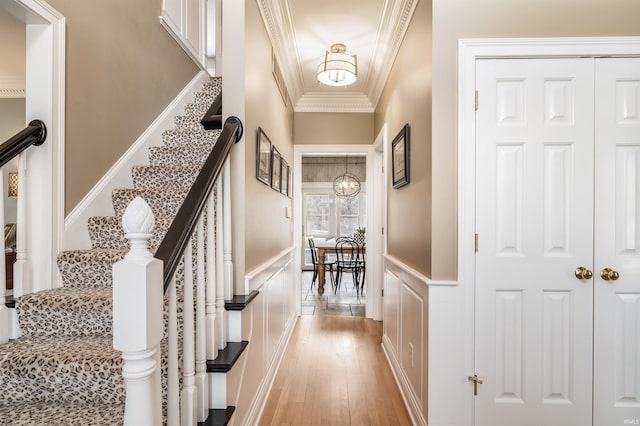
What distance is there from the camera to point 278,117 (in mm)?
3250

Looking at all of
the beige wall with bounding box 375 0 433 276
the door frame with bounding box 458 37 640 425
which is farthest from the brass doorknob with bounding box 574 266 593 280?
the beige wall with bounding box 375 0 433 276

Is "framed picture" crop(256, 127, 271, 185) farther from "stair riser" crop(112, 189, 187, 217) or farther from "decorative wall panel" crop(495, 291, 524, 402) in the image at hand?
"decorative wall panel" crop(495, 291, 524, 402)

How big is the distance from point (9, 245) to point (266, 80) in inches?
138

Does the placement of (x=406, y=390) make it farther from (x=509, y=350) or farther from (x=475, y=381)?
(x=509, y=350)

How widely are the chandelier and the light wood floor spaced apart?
4.64m

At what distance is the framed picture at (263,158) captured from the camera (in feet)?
7.39

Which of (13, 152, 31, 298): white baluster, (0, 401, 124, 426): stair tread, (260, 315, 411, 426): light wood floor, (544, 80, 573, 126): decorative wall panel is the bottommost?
(260, 315, 411, 426): light wood floor

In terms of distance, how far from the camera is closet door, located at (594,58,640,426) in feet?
6.09

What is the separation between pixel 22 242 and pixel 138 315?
1394mm

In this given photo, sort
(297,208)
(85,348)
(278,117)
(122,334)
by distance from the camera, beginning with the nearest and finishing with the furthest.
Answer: (122,334)
(85,348)
(278,117)
(297,208)

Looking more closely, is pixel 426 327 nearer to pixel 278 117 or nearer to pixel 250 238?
pixel 250 238

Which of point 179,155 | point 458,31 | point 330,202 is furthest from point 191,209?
point 330,202

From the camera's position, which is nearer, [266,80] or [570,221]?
[570,221]

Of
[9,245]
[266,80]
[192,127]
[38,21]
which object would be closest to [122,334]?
[38,21]
